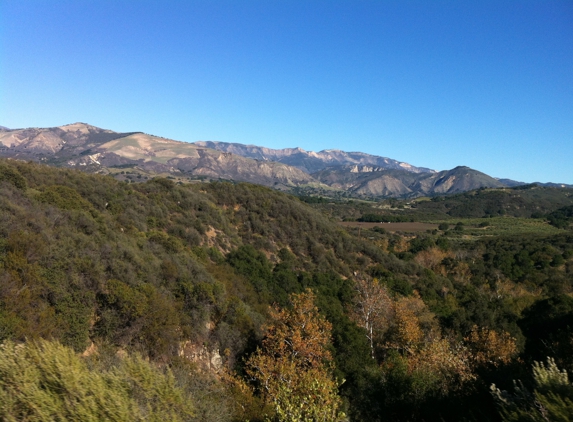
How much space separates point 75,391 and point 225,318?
43.3 feet

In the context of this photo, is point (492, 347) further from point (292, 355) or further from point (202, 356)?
point (202, 356)

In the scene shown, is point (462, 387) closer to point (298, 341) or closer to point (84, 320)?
point (298, 341)

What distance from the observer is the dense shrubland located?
9383 mm

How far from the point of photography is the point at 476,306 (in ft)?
102

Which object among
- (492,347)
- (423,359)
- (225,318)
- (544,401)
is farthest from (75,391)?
(492,347)

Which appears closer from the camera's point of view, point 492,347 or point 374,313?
point 492,347

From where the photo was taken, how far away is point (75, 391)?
6039 millimetres

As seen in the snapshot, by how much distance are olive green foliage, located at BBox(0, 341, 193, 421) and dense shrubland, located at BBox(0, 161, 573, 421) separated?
4cm

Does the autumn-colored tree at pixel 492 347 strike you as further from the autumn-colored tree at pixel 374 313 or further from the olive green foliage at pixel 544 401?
the olive green foliage at pixel 544 401

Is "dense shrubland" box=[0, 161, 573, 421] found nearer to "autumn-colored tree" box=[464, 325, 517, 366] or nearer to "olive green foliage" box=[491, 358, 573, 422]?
"autumn-colored tree" box=[464, 325, 517, 366]

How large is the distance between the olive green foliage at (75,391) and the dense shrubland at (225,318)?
0.04 metres

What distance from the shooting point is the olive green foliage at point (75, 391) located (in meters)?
5.69

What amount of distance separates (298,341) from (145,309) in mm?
6648

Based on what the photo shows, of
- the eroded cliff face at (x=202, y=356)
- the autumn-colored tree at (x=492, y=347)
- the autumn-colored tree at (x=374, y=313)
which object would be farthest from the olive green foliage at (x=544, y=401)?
the autumn-colored tree at (x=374, y=313)
